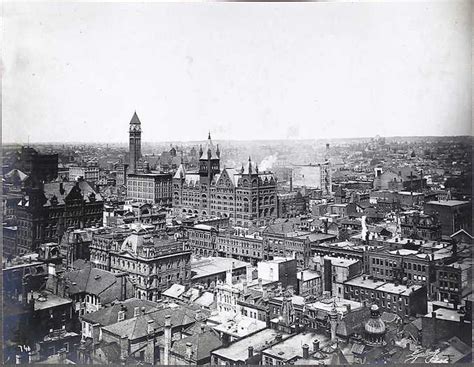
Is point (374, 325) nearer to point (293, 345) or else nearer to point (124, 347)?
point (293, 345)

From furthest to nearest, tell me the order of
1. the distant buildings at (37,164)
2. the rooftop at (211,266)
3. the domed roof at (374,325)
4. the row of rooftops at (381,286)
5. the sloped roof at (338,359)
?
the rooftop at (211,266) < the row of rooftops at (381,286) < the distant buildings at (37,164) < the domed roof at (374,325) < the sloped roof at (338,359)

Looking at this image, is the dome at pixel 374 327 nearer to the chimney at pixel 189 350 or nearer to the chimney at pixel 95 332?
the chimney at pixel 189 350

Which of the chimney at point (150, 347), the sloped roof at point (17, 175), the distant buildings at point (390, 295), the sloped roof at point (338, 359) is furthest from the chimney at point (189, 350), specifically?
the distant buildings at point (390, 295)

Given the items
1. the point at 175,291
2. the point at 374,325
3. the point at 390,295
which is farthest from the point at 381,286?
the point at 175,291

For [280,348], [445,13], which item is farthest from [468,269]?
[445,13]

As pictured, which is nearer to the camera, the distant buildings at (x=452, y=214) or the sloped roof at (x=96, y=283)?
the distant buildings at (x=452, y=214)

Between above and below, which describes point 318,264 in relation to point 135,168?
below

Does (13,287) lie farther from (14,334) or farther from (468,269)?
(468,269)
